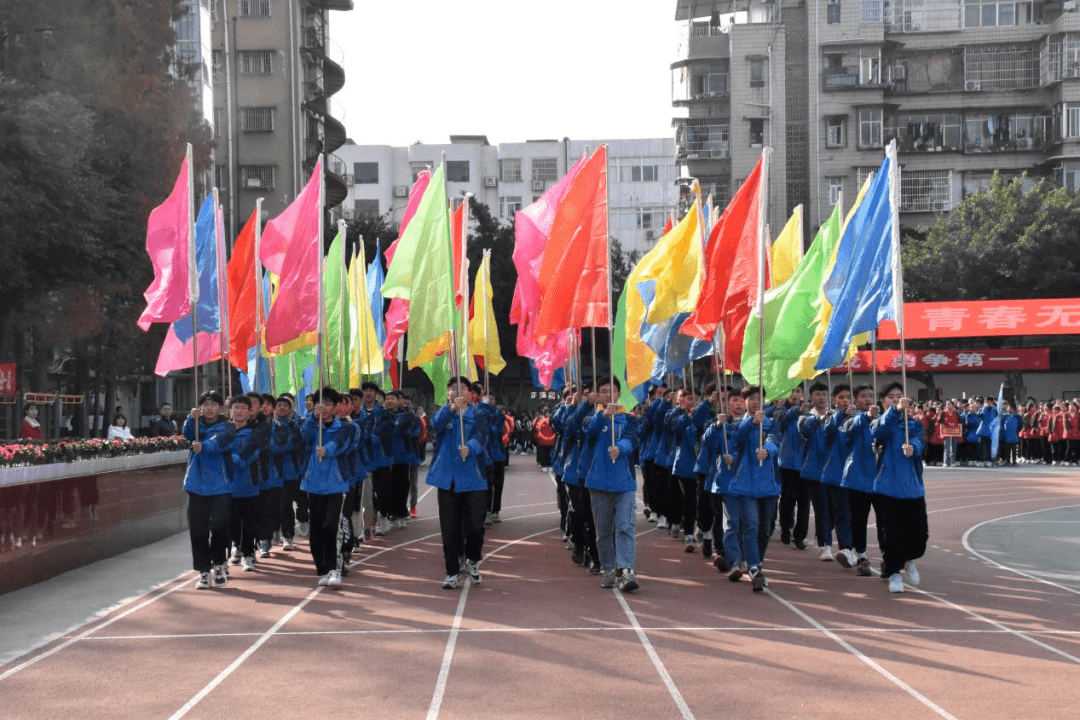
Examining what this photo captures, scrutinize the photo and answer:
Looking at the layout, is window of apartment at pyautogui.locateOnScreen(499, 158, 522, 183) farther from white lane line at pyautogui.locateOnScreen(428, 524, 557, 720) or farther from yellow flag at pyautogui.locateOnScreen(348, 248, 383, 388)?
white lane line at pyautogui.locateOnScreen(428, 524, 557, 720)

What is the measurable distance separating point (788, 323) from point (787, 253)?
3089mm

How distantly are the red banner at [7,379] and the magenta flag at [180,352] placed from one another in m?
8.73

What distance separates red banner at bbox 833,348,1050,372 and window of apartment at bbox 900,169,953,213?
555 inches

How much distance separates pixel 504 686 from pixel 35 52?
22366mm

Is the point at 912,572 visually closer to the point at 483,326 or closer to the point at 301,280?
the point at 301,280

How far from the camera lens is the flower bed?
37.7 ft

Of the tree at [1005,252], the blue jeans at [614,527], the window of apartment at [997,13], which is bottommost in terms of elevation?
the blue jeans at [614,527]

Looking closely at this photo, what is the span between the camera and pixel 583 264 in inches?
461

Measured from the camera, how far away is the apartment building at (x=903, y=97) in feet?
179

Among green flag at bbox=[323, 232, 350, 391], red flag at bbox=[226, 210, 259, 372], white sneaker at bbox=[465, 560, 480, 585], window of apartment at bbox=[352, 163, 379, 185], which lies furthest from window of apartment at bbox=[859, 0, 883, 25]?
white sneaker at bbox=[465, 560, 480, 585]

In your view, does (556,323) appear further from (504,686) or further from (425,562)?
(504,686)

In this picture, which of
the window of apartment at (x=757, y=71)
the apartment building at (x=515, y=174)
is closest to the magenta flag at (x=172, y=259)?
the window of apartment at (x=757, y=71)

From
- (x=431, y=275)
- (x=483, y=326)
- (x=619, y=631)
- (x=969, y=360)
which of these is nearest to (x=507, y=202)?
(x=969, y=360)

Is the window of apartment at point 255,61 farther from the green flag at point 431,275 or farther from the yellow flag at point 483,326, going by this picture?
the green flag at point 431,275
